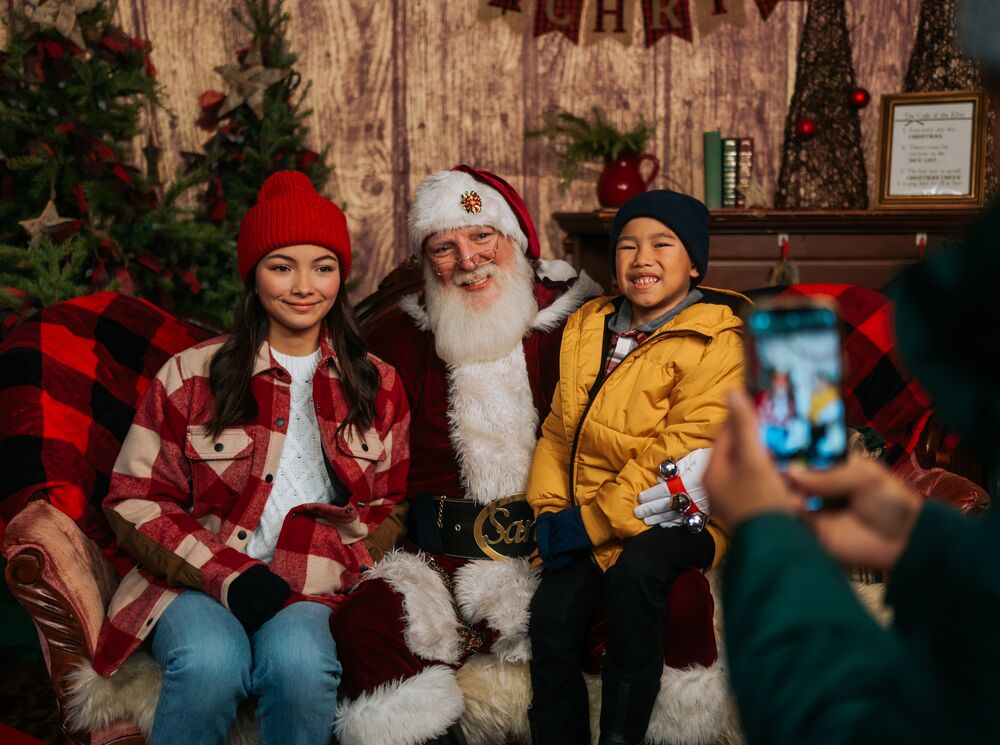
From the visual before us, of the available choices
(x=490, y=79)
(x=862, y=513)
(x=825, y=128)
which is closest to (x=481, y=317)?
(x=490, y=79)

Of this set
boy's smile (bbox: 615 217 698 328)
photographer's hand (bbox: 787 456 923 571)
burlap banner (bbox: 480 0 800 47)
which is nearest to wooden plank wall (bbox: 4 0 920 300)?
burlap banner (bbox: 480 0 800 47)

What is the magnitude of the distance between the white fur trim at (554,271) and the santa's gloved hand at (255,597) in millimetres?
1353

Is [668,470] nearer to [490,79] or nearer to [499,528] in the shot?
[499,528]

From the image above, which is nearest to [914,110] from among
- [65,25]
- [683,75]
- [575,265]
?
[683,75]

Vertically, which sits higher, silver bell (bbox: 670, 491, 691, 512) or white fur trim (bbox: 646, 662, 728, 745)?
silver bell (bbox: 670, 491, 691, 512)

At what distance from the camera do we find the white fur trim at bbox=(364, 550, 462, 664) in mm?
2467

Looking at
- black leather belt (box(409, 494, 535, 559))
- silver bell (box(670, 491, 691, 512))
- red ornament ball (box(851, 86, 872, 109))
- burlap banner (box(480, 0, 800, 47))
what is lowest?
black leather belt (box(409, 494, 535, 559))

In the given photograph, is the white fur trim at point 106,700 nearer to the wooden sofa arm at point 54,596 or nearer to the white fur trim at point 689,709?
the wooden sofa arm at point 54,596

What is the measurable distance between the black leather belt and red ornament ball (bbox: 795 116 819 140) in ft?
6.27

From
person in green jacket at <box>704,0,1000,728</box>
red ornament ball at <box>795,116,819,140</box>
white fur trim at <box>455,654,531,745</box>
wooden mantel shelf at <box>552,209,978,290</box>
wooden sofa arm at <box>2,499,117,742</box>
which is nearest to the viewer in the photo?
person in green jacket at <box>704,0,1000,728</box>

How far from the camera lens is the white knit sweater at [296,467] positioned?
2.60 metres

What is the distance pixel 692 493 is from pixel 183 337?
1753 mm

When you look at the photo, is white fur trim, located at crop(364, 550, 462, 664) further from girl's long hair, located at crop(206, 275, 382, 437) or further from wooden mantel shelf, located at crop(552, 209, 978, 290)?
wooden mantel shelf, located at crop(552, 209, 978, 290)

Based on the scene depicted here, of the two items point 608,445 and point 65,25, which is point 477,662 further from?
point 65,25
